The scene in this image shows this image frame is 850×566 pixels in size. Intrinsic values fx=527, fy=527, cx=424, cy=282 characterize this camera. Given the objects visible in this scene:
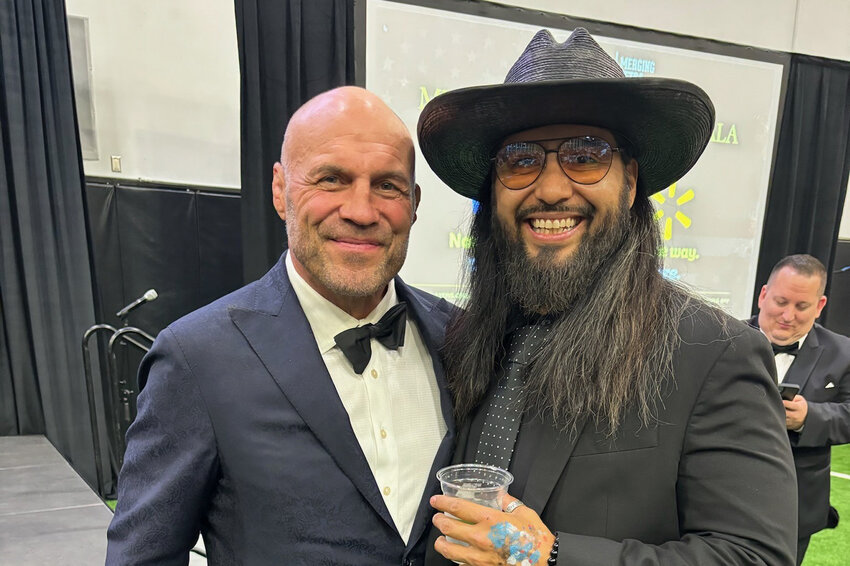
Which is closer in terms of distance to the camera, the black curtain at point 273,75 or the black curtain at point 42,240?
the black curtain at point 42,240

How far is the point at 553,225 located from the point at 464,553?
0.73 metres

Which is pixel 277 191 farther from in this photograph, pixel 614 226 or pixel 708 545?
pixel 708 545

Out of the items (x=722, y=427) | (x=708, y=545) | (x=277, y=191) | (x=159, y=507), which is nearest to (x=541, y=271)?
(x=722, y=427)

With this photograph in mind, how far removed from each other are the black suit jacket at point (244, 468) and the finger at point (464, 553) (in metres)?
0.22

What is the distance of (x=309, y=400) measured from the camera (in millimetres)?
1126

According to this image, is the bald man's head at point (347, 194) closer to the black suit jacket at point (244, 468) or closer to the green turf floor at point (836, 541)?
the black suit jacket at point (244, 468)

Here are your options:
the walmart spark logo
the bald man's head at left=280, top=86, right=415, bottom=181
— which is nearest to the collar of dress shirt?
the bald man's head at left=280, top=86, right=415, bottom=181

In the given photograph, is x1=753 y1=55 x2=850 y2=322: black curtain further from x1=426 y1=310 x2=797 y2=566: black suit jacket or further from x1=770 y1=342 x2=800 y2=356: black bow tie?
x1=426 y1=310 x2=797 y2=566: black suit jacket

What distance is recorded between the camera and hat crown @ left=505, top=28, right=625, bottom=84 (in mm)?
1194

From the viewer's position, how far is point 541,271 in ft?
4.09

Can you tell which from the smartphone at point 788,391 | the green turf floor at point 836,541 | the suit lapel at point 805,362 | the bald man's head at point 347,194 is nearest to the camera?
the bald man's head at point 347,194

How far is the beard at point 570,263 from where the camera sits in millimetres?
1231

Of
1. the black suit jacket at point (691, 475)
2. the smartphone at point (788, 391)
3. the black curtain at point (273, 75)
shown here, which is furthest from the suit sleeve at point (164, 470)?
the black curtain at point (273, 75)

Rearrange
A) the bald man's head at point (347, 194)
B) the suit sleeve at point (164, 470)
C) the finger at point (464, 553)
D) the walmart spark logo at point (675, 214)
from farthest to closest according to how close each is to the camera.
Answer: the walmart spark logo at point (675, 214), the bald man's head at point (347, 194), the suit sleeve at point (164, 470), the finger at point (464, 553)
